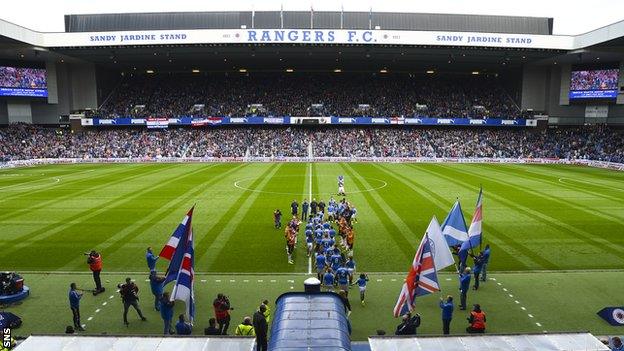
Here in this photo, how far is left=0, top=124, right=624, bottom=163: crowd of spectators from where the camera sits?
207 ft

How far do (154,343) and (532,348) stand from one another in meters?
6.66

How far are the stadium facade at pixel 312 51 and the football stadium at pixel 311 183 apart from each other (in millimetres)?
320

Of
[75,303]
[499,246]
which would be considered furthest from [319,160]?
[75,303]

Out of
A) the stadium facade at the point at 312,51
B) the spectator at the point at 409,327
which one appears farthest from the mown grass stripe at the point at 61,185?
the spectator at the point at 409,327

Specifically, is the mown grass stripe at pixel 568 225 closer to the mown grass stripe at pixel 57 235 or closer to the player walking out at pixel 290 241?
the player walking out at pixel 290 241

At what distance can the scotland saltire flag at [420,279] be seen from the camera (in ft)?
38.6

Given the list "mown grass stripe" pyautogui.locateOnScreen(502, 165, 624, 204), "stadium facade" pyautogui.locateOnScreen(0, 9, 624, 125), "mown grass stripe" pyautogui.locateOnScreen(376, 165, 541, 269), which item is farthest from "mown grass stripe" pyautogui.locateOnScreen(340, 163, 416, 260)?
"stadium facade" pyautogui.locateOnScreen(0, 9, 624, 125)

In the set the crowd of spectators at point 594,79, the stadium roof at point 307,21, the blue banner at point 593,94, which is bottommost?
the blue banner at point 593,94

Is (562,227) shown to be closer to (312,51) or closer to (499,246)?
(499,246)

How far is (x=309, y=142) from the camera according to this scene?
6819 centimetres

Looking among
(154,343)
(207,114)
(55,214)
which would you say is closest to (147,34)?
(207,114)

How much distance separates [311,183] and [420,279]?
26.7 m

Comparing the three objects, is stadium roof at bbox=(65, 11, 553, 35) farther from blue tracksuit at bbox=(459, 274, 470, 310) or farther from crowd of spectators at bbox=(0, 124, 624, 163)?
blue tracksuit at bbox=(459, 274, 470, 310)

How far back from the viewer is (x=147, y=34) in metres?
55.6
